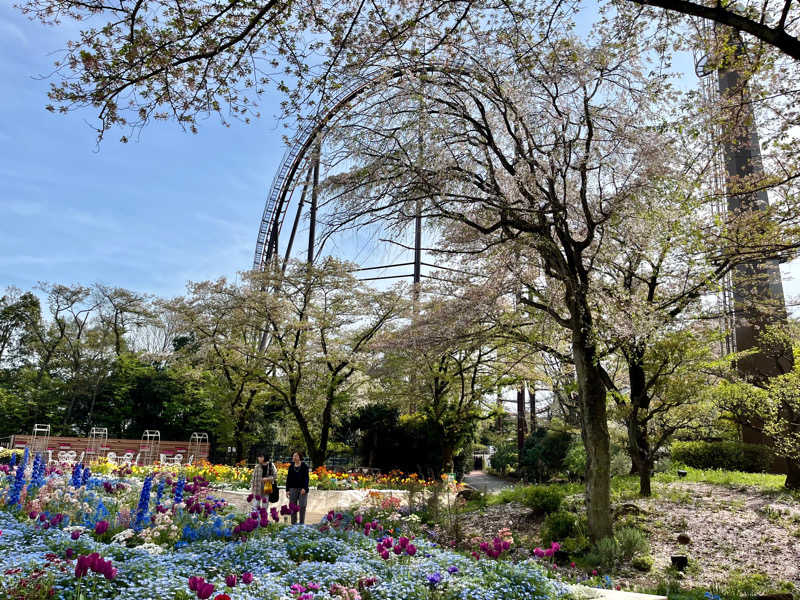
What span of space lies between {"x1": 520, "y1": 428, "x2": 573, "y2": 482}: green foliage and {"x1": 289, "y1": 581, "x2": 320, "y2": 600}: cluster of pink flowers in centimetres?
1384

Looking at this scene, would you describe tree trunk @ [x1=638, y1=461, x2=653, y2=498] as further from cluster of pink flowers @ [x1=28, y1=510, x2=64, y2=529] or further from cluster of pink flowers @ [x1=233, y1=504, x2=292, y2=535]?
cluster of pink flowers @ [x1=28, y1=510, x2=64, y2=529]

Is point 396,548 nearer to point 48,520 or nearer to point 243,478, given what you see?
point 48,520

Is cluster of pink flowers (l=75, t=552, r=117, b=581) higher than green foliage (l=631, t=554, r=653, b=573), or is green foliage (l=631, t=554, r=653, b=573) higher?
cluster of pink flowers (l=75, t=552, r=117, b=581)

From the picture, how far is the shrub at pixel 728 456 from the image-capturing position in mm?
12727

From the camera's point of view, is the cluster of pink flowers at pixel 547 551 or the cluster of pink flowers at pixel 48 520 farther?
the cluster of pink flowers at pixel 547 551

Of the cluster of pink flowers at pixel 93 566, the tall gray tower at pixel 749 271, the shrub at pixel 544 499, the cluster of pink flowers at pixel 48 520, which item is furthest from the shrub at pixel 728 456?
the cluster of pink flowers at pixel 93 566

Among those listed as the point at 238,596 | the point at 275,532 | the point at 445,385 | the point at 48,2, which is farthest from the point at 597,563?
the point at 445,385

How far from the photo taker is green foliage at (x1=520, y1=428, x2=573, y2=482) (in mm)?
15820

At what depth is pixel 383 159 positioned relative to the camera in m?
5.66

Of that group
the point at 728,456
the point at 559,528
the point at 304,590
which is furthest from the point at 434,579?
the point at 728,456

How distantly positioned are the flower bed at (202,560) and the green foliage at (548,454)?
11996 millimetres

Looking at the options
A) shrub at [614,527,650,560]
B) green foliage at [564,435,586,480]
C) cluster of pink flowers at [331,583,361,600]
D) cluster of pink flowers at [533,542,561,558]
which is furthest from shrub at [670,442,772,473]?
cluster of pink flowers at [331,583,361,600]

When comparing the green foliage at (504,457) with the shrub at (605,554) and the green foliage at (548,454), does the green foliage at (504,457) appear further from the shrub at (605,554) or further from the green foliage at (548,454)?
the shrub at (605,554)

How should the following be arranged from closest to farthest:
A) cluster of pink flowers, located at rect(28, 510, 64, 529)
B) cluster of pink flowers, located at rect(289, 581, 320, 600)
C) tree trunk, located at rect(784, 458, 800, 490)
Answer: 1. cluster of pink flowers, located at rect(289, 581, 320, 600)
2. cluster of pink flowers, located at rect(28, 510, 64, 529)
3. tree trunk, located at rect(784, 458, 800, 490)
